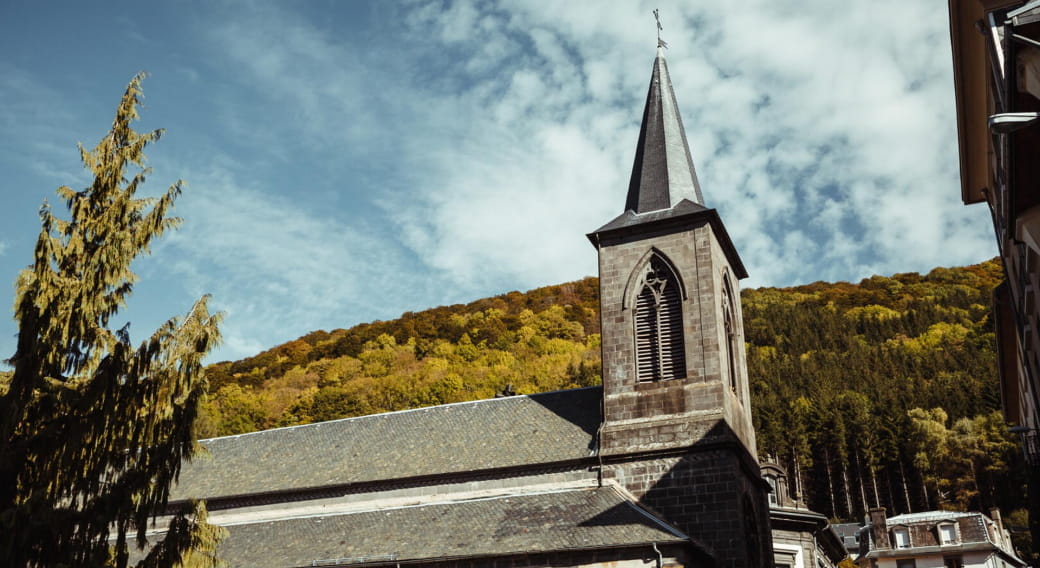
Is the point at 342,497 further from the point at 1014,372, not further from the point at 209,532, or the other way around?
the point at 1014,372

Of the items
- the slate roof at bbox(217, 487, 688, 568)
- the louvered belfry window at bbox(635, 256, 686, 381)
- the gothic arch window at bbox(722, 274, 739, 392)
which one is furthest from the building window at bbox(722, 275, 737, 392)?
the slate roof at bbox(217, 487, 688, 568)

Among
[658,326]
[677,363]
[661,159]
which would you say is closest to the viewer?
[677,363]

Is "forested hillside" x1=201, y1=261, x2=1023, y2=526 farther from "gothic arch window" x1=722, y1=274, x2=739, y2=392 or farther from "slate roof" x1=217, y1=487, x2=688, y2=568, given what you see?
"gothic arch window" x1=722, y1=274, x2=739, y2=392

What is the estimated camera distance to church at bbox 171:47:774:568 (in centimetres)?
1925

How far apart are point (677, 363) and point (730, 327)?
273 cm

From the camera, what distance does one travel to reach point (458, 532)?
65.7 feet

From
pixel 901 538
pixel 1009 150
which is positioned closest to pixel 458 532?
pixel 1009 150

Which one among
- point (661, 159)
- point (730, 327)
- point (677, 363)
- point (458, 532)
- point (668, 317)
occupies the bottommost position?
point (458, 532)

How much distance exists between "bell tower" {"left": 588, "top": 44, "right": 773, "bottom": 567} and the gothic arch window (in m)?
0.04

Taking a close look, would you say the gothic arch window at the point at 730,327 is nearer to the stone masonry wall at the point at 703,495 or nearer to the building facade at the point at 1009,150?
the stone masonry wall at the point at 703,495

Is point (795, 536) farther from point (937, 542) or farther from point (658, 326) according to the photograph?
point (937, 542)

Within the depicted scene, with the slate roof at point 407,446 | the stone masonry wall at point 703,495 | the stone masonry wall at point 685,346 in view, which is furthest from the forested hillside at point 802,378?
the stone masonry wall at point 703,495

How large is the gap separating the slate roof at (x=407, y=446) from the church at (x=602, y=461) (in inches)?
2.4

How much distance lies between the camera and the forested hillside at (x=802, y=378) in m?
67.2
